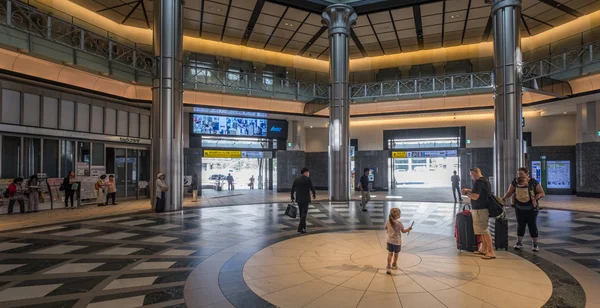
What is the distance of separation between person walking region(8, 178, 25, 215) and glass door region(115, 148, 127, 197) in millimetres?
4725

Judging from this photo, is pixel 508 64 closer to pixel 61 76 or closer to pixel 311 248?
pixel 311 248

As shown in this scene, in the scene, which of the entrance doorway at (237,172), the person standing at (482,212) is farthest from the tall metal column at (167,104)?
the person standing at (482,212)

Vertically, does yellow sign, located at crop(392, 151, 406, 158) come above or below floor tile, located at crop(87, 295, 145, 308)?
above

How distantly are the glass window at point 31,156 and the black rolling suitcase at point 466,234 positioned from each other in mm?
14941

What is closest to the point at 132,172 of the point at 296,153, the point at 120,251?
Answer: the point at 296,153

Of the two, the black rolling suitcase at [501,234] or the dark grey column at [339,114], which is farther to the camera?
the dark grey column at [339,114]

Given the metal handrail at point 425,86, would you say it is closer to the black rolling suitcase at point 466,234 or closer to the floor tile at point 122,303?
the black rolling suitcase at point 466,234

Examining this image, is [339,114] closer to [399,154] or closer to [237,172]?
[399,154]

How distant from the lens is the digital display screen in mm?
19766

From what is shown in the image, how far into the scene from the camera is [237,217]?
35.7 ft

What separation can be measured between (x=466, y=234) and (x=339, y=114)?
1162 cm

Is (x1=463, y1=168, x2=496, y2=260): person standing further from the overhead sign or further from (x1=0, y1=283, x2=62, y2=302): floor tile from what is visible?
the overhead sign

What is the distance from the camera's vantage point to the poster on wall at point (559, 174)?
19.6 metres

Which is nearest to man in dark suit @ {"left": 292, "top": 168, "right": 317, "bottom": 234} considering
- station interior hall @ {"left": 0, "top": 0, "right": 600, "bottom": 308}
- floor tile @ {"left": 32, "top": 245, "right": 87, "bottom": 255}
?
station interior hall @ {"left": 0, "top": 0, "right": 600, "bottom": 308}
